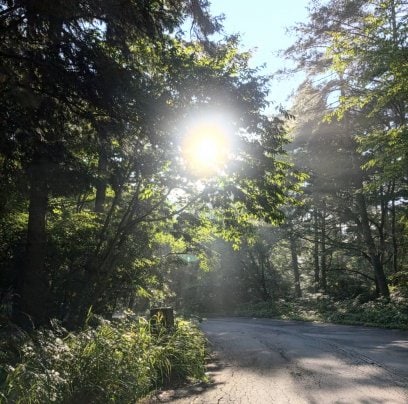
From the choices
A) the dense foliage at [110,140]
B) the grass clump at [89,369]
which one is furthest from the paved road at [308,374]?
the dense foliage at [110,140]

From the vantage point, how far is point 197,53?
1056 cm

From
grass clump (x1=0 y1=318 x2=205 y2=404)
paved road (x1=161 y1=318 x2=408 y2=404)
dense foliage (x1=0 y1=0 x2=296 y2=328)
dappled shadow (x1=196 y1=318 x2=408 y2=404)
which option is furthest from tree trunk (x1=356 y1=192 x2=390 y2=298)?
grass clump (x1=0 y1=318 x2=205 y2=404)

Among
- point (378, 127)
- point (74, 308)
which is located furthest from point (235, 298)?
point (74, 308)

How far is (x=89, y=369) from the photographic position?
17.7 ft

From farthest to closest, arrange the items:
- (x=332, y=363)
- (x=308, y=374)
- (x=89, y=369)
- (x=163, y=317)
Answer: (x=163, y=317) → (x=332, y=363) → (x=308, y=374) → (x=89, y=369)

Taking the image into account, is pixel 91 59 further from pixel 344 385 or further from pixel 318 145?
pixel 318 145

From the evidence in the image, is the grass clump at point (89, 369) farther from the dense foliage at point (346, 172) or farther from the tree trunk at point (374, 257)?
the tree trunk at point (374, 257)

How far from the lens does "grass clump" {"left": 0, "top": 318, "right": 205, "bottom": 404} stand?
4.62 metres

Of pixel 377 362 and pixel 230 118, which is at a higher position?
pixel 230 118

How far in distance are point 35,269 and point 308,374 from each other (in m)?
5.81

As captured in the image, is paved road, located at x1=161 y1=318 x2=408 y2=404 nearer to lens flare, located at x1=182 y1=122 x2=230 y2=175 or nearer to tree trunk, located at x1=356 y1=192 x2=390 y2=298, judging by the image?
lens flare, located at x1=182 y1=122 x2=230 y2=175

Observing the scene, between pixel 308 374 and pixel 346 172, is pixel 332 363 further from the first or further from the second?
pixel 346 172


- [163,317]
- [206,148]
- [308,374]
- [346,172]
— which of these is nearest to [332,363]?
[308,374]

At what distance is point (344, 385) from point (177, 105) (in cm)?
592
